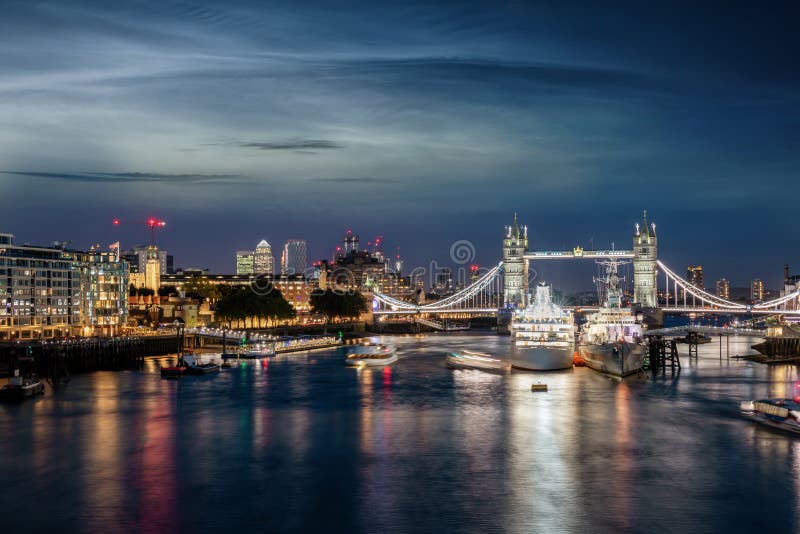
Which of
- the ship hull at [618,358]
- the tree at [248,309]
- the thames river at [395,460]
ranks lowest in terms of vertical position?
the thames river at [395,460]

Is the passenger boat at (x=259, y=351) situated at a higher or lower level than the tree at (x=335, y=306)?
lower

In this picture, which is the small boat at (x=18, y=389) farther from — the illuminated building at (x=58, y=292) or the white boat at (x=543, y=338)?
the white boat at (x=543, y=338)

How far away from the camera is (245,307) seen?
328 feet

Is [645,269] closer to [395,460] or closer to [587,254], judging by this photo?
[587,254]

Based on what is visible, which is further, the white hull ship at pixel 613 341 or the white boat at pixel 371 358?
the white boat at pixel 371 358

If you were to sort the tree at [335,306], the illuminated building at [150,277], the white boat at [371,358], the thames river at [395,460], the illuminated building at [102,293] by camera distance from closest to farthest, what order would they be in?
the thames river at [395,460], the white boat at [371,358], the illuminated building at [102,293], the tree at [335,306], the illuminated building at [150,277]

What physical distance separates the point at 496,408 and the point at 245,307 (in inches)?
2410

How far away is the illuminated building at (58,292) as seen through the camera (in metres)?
73.0

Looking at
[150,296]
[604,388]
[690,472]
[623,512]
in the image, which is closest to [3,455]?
[623,512]

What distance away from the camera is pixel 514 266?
515ft

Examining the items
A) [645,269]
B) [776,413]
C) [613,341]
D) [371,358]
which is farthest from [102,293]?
[645,269]

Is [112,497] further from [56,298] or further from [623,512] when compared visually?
[56,298]

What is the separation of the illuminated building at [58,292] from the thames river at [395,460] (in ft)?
82.0

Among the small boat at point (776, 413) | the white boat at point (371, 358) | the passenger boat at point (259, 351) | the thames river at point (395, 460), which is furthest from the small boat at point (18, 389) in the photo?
the small boat at point (776, 413)
